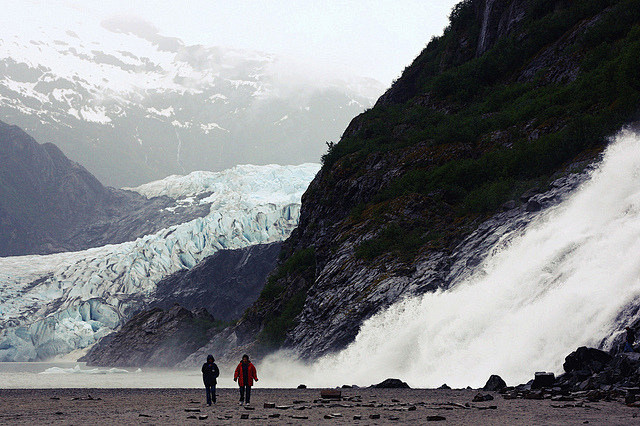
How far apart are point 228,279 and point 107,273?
27.1m

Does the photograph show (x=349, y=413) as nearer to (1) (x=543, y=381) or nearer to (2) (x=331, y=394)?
(2) (x=331, y=394)

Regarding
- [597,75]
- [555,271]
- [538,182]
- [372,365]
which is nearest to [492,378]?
[555,271]

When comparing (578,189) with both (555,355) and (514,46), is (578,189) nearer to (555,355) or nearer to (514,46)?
(555,355)

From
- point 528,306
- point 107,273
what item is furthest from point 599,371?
point 107,273

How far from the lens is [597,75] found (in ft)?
143

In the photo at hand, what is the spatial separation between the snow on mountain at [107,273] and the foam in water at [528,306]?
97.4m

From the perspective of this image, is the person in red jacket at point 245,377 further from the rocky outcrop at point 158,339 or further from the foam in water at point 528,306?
the rocky outcrop at point 158,339

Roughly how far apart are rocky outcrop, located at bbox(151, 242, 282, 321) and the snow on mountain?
478cm

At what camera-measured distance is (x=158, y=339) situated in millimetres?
106312

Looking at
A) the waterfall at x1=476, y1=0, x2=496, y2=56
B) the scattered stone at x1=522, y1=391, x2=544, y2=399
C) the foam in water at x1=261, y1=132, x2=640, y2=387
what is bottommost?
the scattered stone at x1=522, y1=391, x2=544, y2=399

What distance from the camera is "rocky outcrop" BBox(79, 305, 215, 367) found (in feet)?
333

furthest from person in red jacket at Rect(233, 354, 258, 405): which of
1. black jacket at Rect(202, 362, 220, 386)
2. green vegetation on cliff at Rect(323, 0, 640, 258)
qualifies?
green vegetation on cliff at Rect(323, 0, 640, 258)

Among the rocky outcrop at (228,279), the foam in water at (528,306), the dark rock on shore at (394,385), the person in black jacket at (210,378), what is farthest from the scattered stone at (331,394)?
the rocky outcrop at (228,279)

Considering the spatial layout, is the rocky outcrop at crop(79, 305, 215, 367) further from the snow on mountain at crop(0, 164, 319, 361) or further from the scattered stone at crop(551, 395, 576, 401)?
the scattered stone at crop(551, 395, 576, 401)
